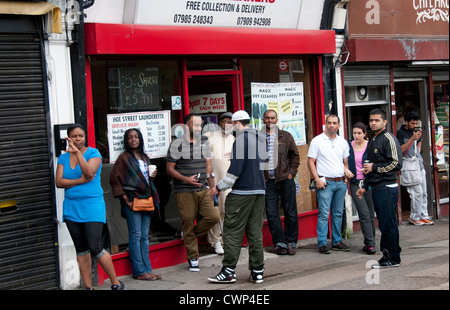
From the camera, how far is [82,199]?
7.21 meters

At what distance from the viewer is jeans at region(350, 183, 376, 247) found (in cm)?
977

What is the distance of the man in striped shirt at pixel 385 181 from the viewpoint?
822cm

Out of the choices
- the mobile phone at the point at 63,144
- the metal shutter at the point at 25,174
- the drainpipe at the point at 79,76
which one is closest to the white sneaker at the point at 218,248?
the metal shutter at the point at 25,174

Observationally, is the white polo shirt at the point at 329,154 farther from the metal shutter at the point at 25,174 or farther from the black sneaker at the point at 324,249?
the metal shutter at the point at 25,174

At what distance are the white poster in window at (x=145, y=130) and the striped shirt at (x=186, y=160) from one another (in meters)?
0.26

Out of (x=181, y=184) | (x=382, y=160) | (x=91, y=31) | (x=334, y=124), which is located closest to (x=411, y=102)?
(x=334, y=124)

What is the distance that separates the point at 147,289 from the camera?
25.8 feet

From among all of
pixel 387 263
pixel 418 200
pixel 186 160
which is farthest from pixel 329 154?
pixel 418 200

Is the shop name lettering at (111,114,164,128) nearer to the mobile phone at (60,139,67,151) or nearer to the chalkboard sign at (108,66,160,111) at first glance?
the chalkboard sign at (108,66,160,111)

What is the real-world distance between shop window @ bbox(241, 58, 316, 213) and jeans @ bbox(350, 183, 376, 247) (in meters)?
1.18

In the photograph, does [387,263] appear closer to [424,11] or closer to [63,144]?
[63,144]

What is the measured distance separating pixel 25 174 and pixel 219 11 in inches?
144

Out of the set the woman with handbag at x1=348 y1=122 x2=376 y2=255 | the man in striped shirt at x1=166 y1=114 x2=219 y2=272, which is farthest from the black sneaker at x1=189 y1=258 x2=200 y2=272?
the woman with handbag at x1=348 y1=122 x2=376 y2=255

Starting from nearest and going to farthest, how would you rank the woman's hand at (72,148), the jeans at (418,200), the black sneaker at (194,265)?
the woman's hand at (72,148) → the black sneaker at (194,265) → the jeans at (418,200)
